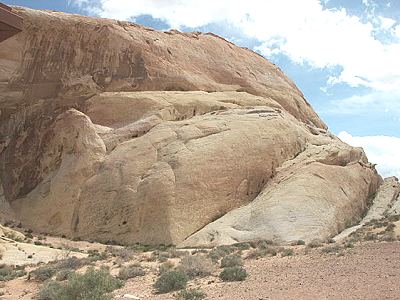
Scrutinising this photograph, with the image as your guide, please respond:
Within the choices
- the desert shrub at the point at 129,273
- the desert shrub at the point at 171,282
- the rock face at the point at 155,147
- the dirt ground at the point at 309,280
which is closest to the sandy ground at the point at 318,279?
the dirt ground at the point at 309,280

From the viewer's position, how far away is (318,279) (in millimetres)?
11047

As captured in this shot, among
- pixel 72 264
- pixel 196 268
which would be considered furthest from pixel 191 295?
pixel 72 264

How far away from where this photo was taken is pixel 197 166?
95.7 feet

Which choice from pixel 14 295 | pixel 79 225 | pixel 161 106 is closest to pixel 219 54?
pixel 161 106

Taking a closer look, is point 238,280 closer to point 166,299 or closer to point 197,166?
point 166,299

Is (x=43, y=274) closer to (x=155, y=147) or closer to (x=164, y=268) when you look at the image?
(x=164, y=268)

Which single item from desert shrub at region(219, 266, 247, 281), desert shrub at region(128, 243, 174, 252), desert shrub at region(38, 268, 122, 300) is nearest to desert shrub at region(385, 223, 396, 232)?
desert shrub at region(219, 266, 247, 281)

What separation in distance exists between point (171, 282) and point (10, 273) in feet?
27.6

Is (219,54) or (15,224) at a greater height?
(219,54)

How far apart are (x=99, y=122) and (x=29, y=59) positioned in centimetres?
734

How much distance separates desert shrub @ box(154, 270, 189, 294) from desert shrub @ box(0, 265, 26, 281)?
23.7 feet

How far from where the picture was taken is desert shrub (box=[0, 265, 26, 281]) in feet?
55.0

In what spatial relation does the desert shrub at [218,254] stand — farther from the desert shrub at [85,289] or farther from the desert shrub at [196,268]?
A: the desert shrub at [85,289]

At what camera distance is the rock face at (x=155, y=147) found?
89.4ft
